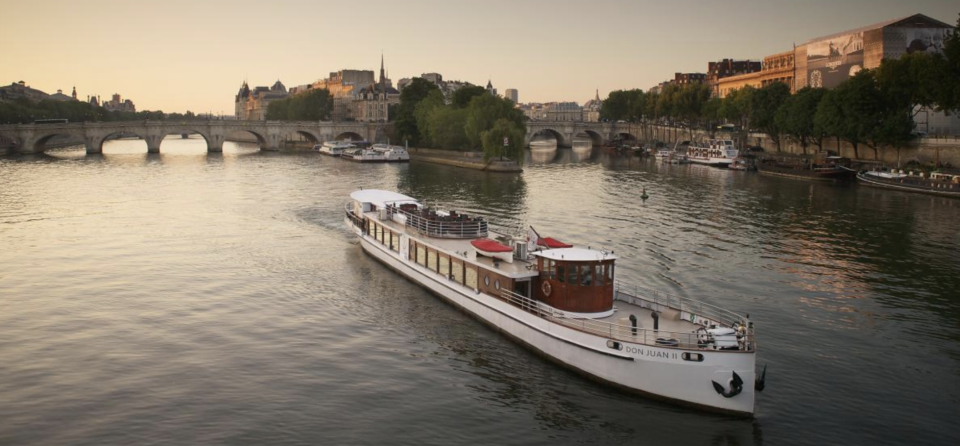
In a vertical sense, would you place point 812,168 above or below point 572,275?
above

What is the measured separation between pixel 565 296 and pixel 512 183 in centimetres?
5724

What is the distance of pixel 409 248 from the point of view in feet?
120

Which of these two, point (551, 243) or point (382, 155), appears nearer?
point (551, 243)

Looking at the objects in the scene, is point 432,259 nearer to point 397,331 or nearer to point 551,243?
point 397,331

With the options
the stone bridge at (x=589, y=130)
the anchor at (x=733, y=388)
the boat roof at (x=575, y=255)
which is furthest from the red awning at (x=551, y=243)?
the stone bridge at (x=589, y=130)

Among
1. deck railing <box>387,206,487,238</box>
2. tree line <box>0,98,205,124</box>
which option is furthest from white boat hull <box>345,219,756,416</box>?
tree line <box>0,98,205,124</box>

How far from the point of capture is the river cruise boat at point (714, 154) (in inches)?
4112

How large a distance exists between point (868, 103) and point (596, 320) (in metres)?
69.7

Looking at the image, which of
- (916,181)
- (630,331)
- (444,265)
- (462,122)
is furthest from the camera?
(462,122)

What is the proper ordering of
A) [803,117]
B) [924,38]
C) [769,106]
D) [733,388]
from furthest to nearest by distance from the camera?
[769,106] → [924,38] → [803,117] → [733,388]

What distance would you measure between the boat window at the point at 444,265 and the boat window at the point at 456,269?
40 centimetres

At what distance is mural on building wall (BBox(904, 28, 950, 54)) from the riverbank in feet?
162

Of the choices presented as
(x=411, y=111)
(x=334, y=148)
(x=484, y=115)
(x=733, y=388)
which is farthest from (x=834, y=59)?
(x=733, y=388)

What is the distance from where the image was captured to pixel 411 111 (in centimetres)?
13000
